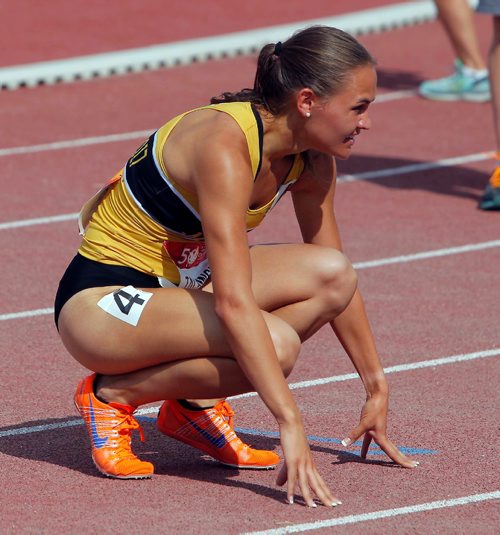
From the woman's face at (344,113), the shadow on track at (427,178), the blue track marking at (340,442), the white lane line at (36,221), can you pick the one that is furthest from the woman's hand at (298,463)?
A: the shadow on track at (427,178)

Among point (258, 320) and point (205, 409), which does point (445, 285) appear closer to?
point (205, 409)

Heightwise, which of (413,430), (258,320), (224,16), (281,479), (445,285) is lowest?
(224,16)

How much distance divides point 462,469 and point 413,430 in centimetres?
39

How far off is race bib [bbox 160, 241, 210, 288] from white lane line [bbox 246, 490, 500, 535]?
0.91 meters

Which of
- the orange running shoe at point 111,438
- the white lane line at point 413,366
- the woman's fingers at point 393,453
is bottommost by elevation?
the white lane line at point 413,366

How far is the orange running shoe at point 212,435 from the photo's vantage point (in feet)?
13.2

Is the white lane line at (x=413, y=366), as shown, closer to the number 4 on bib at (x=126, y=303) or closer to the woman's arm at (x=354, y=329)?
the woman's arm at (x=354, y=329)

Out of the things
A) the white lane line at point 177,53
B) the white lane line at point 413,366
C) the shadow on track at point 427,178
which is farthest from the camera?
the white lane line at point 177,53

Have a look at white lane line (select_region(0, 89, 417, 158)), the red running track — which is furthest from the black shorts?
white lane line (select_region(0, 89, 417, 158))

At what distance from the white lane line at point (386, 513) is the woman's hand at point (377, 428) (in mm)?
289

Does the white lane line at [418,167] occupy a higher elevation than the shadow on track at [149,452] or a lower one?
lower

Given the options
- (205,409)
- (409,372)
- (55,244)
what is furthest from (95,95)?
(205,409)

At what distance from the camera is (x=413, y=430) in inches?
170

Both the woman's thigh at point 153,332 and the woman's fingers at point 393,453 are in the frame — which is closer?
the woman's thigh at point 153,332
